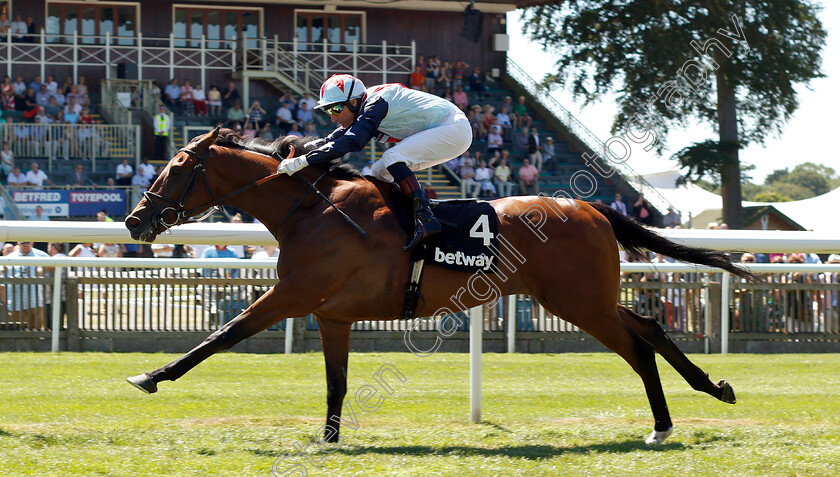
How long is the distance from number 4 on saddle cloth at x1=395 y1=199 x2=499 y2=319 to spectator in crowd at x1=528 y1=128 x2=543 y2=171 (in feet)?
51.4

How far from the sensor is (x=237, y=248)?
1106 centimetres

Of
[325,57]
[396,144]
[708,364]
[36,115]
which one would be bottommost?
[708,364]

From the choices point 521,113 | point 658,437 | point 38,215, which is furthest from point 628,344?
point 521,113

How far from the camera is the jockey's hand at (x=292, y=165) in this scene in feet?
17.2

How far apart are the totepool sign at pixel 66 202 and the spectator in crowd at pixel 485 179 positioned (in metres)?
7.17

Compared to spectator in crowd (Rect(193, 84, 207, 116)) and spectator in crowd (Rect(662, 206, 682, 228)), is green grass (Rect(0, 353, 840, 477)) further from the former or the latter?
spectator in crowd (Rect(193, 84, 207, 116))

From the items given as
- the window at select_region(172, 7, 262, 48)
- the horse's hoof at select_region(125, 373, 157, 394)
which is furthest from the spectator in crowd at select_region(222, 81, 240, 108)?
the horse's hoof at select_region(125, 373, 157, 394)

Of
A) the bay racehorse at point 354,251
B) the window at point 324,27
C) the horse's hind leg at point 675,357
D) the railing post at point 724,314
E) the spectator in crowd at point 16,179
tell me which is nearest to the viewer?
the bay racehorse at point 354,251

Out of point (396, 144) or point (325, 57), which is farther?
point (325, 57)

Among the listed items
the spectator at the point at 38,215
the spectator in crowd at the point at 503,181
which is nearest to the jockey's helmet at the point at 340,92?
the spectator at the point at 38,215

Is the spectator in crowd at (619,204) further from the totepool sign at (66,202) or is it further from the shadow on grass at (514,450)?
the shadow on grass at (514,450)

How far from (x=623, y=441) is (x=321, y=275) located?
189 centimetres

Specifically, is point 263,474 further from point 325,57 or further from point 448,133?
point 325,57

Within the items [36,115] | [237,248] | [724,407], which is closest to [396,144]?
[724,407]
